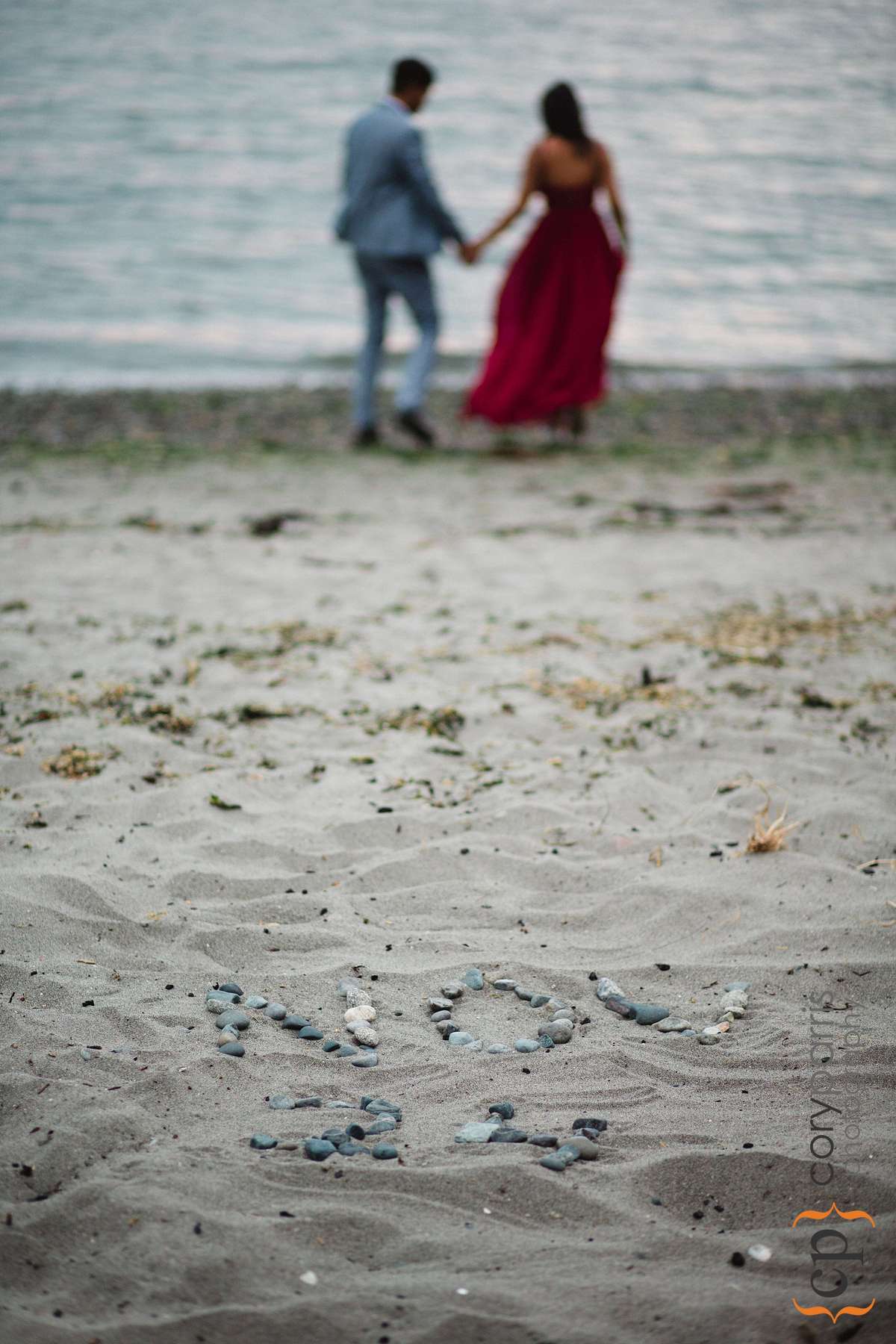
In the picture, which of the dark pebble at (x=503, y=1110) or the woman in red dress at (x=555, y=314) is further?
the woman in red dress at (x=555, y=314)

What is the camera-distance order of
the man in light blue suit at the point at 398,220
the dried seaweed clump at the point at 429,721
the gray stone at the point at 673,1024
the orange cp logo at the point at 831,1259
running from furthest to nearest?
the man in light blue suit at the point at 398,220
the dried seaweed clump at the point at 429,721
the gray stone at the point at 673,1024
the orange cp logo at the point at 831,1259

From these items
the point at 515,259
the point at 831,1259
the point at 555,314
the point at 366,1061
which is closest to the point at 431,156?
the point at 515,259

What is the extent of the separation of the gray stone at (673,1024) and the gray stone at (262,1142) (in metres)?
0.75

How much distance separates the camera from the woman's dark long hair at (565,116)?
6.59 metres

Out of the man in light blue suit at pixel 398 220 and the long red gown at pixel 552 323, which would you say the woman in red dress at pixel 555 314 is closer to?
the long red gown at pixel 552 323

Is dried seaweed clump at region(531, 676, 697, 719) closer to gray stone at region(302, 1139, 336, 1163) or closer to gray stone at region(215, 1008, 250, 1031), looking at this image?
gray stone at region(215, 1008, 250, 1031)

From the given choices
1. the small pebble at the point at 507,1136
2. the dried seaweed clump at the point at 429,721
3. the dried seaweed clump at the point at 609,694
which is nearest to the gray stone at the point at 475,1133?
the small pebble at the point at 507,1136

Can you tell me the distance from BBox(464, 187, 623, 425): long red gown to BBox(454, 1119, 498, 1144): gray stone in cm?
595

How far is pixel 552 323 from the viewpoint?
724 cm

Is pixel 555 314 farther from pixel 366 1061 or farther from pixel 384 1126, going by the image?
pixel 384 1126

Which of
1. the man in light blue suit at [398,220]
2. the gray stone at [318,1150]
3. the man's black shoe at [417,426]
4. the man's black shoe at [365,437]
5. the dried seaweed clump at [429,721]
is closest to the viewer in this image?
the gray stone at [318,1150]

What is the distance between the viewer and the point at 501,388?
734cm

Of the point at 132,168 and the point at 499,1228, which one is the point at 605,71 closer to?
the point at 132,168

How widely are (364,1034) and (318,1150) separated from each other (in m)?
0.30
